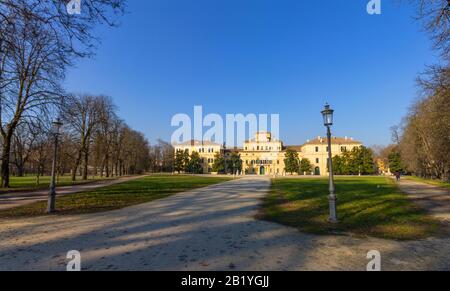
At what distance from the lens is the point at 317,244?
6441 millimetres

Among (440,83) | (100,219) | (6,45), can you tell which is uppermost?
(440,83)

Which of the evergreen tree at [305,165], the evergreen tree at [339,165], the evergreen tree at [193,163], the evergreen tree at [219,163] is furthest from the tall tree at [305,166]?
the evergreen tree at [193,163]

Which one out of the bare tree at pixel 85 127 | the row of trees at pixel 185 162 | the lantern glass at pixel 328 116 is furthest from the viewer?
the row of trees at pixel 185 162

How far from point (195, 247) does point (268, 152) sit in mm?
100499

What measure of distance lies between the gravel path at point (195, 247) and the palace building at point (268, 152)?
8407cm

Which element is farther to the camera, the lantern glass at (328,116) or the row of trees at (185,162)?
the row of trees at (185,162)

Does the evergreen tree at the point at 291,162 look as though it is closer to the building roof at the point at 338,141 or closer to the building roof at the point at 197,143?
the building roof at the point at 338,141

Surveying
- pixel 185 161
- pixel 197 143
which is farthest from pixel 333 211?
pixel 197 143

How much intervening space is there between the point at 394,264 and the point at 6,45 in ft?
37.6

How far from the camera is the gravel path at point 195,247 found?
5035 millimetres

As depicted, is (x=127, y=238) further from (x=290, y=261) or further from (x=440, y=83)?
(x=440, y=83)

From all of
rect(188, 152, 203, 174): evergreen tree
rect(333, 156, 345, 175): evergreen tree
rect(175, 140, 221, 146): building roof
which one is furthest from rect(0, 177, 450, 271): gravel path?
rect(175, 140, 221, 146): building roof

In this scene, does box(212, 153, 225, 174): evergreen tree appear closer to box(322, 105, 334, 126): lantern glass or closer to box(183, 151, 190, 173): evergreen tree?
box(183, 151, 190, 173): evergreen tree
